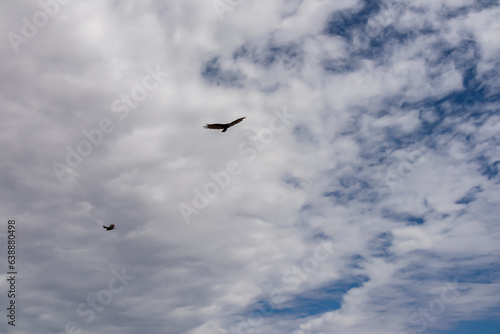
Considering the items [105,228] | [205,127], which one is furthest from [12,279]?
[205,127]

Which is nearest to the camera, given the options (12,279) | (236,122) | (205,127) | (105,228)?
(236,122)

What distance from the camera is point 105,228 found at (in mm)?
73062

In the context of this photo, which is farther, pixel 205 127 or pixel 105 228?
pixel 105 228

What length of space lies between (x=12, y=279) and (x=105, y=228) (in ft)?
76.6

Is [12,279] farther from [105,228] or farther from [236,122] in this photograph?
[236,122]

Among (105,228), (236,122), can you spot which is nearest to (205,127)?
(236,122)

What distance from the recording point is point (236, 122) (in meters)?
41.1

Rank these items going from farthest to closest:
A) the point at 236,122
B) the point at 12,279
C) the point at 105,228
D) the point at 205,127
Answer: the point at 12,279 → the point at 105,228 → the point at 205,127 → the point at 236,122

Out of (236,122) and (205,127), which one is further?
(205,127)

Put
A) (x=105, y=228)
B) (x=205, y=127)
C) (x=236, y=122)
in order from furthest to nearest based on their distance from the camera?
(x=105, y=228) → (x=205, y=127) → (x=236, y=122)

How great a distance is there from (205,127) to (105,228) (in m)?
39.6

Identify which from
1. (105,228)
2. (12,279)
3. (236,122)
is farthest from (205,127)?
(12,279)

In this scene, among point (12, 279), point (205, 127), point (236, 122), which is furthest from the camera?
point (12, 279)

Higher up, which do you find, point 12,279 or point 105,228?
point 105,228
